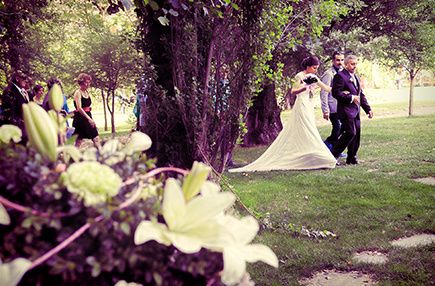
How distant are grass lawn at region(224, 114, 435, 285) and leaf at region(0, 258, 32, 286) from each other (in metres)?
2.98

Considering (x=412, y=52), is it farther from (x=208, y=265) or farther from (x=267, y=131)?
(x=208, y=265)

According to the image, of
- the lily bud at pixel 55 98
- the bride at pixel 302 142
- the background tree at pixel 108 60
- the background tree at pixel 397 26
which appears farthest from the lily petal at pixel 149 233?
the background tree at pixel 108 60

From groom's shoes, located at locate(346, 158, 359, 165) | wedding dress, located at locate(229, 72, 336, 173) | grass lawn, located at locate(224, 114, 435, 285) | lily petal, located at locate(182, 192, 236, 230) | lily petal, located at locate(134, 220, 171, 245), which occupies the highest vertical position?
lily petal, located at locate(182, 192, 236, 230)

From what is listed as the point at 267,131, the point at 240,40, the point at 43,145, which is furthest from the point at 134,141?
the point at 267,131

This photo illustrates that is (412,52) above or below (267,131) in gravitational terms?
above

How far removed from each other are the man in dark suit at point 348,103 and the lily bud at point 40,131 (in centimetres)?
849

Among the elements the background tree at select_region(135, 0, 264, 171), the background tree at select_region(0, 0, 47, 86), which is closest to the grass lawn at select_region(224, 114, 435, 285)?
the background tree at select_region(135, 0, 264, 171)

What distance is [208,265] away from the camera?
782 mm

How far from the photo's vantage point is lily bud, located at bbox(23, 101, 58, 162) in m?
0.79

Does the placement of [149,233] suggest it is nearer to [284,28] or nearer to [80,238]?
[80,238]

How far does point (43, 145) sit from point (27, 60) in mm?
15100

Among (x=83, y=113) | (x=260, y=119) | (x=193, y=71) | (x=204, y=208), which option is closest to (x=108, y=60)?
(x=260, y=119)

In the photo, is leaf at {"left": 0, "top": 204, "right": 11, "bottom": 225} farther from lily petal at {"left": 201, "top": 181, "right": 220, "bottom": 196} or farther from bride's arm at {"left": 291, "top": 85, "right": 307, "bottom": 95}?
bride's arm at {"left": 291, "top": 85, "right": 307, "bottom": 95}

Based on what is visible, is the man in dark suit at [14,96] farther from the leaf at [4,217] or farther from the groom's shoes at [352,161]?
the leaf at [4,217]
